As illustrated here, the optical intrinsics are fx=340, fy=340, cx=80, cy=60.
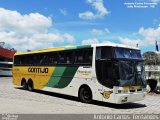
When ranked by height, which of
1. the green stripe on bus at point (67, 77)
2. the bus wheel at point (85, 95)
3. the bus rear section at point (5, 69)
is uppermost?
the bus rear section at point (5, 69)

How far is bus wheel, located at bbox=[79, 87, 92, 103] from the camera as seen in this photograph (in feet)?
54.7

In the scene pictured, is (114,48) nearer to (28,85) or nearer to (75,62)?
(75,62)

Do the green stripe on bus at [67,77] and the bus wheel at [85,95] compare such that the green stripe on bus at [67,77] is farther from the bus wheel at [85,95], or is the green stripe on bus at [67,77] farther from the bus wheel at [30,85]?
the bus wheel at [30,85]

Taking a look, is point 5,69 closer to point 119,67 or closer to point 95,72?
point 95,72

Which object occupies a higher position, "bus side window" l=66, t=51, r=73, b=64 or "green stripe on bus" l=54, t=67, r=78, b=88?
"bus side window" l=66, t=51, r=73, b=64

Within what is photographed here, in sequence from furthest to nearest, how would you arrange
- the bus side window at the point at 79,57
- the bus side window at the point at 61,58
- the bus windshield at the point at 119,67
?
the bus side window at the point at 61,58, the bus side window at the point at 79,57, the bus windshield at the point at 119,67

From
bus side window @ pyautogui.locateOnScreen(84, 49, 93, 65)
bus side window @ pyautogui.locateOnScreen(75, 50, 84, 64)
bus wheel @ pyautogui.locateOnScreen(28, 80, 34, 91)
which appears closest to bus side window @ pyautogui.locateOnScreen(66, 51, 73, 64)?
bus side window @ pyautogui.locateOnScreen(75, 50, 84, 64)

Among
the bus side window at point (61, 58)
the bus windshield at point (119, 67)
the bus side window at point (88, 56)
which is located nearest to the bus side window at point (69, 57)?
the bus side window at point (61, 58)

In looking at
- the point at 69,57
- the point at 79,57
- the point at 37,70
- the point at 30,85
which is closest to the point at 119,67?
the point at 79,57

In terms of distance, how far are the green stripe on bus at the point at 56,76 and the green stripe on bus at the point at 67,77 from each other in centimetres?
25

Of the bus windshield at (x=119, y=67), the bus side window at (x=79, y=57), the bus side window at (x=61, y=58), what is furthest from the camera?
the bus side window at (x=61, y=58)

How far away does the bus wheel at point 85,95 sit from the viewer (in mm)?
16688

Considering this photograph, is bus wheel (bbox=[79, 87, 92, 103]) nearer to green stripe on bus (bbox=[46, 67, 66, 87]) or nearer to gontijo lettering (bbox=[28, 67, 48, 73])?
green stripe on bus (bbox=[46, 67, 66, 87])

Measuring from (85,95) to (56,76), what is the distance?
3317 mm
